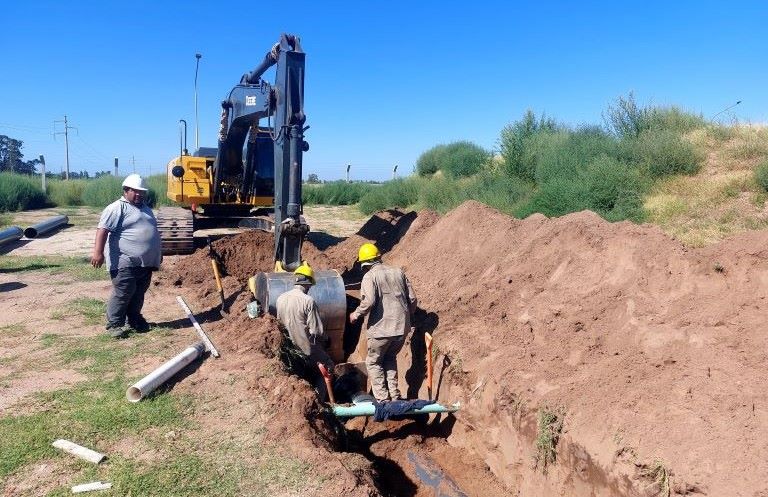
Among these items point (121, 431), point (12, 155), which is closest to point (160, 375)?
point (121, 431)

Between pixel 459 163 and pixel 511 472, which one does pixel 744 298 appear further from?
pixel 459 163

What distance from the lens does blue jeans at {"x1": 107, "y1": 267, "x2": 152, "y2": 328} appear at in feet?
22.0


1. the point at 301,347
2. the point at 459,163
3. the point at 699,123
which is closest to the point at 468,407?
the point at 301,347

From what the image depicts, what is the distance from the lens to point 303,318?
609cm

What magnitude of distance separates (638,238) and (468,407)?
2.56 meters

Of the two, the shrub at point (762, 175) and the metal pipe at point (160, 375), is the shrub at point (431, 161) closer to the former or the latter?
the shrub at point (762, 175)

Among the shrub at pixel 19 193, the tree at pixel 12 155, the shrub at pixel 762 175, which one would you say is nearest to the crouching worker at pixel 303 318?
the shrub at pixel 762 175

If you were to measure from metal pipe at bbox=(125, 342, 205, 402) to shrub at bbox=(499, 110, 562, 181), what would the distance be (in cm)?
1118

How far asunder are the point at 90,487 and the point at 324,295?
11.8ft

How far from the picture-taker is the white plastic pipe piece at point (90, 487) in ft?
12.2

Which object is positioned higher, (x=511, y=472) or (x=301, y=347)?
(x=301, y=347)

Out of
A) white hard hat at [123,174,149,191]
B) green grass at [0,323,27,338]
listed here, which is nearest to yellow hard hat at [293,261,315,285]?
white hard hat at [123,174,149,191]

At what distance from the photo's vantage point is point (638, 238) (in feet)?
19.3

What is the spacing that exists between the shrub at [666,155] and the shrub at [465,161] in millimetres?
8137
